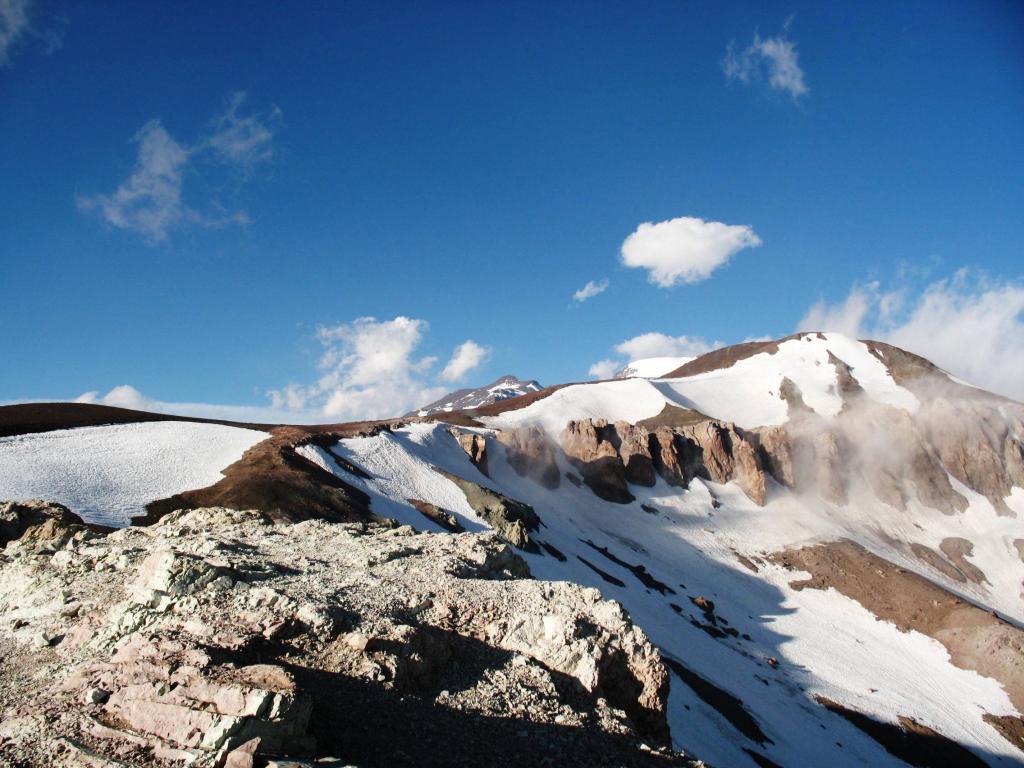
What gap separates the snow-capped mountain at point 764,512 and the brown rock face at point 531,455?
454 millimetres

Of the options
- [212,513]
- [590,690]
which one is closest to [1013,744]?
[590,690]

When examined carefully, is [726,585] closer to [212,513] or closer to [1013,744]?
[1013,744]

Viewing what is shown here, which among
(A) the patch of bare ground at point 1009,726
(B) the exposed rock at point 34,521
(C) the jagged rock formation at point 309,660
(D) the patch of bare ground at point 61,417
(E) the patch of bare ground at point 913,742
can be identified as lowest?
(A) the patch of bare ground at point 1009,726

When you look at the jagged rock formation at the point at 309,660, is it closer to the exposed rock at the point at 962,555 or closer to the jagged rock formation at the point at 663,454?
the jagged rock formation at the point at 663,454

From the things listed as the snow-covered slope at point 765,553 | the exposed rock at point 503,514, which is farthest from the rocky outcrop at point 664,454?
the exposed rock at point 503,514

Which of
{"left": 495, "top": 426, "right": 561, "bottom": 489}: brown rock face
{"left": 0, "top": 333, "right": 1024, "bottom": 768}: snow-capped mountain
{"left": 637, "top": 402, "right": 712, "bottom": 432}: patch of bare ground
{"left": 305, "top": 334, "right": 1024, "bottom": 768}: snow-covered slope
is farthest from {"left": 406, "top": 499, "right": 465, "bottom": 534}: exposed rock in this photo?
{"left": 637, "top": 402, "right": 712, "bottom": 432}: patch of bare ground

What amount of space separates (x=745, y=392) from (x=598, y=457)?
63.4 meters

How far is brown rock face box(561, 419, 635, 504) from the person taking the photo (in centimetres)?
9988

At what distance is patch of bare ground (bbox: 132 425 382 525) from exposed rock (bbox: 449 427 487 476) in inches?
1316

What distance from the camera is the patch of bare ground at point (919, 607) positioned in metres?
64.4

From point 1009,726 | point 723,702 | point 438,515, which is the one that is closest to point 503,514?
point 438,515

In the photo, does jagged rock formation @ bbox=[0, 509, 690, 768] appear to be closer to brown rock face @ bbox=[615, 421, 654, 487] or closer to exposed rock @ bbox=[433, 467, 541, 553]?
exposed rock @ bbox=[433, 467, 541, 553]

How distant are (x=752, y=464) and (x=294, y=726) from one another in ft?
377

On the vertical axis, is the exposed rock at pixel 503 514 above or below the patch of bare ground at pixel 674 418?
below
